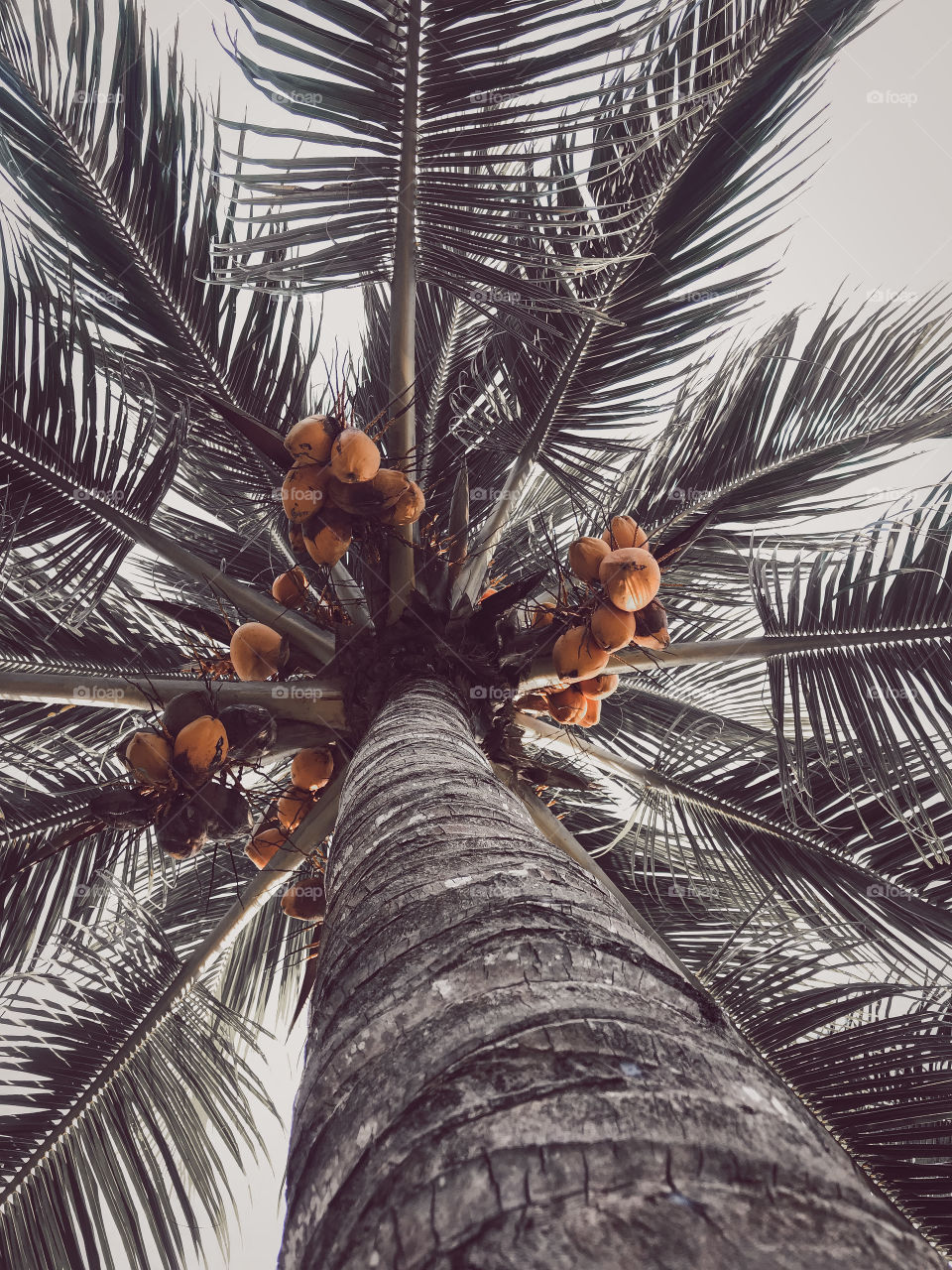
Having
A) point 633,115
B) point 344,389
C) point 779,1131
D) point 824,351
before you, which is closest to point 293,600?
point 344,389

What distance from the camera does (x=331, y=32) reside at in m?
2.23

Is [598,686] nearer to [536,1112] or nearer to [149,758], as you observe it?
[149,758]

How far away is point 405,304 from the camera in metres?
2.51

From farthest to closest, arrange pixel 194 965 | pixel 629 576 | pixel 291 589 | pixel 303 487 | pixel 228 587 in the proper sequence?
1. pixel 291 589
2. pixel 228 587
3. pixel 194 965
4. pixel 303 487
5. pixel 629 576

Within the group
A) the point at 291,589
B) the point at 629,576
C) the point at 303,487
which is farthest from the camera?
the point at 291,589

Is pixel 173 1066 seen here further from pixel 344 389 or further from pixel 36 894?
pixel 344 389

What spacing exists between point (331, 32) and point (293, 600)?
1.62 meters

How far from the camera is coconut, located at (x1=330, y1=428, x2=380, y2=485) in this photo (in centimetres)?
225

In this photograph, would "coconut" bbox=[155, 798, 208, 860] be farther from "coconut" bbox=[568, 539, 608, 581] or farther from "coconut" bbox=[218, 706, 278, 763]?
"coconut" bbox=[568, 539, 608, 581]

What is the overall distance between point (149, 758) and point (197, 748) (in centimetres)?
11

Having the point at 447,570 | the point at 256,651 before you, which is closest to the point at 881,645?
the point at 447,570

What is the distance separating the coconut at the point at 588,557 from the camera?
236 centimetres

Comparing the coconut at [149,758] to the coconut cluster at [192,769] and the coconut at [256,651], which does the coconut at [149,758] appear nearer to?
the coconut cluster at [192,769]

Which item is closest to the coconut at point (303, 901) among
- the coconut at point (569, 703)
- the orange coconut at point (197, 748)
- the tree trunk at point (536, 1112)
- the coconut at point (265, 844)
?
the coconut at point (265, 844)
